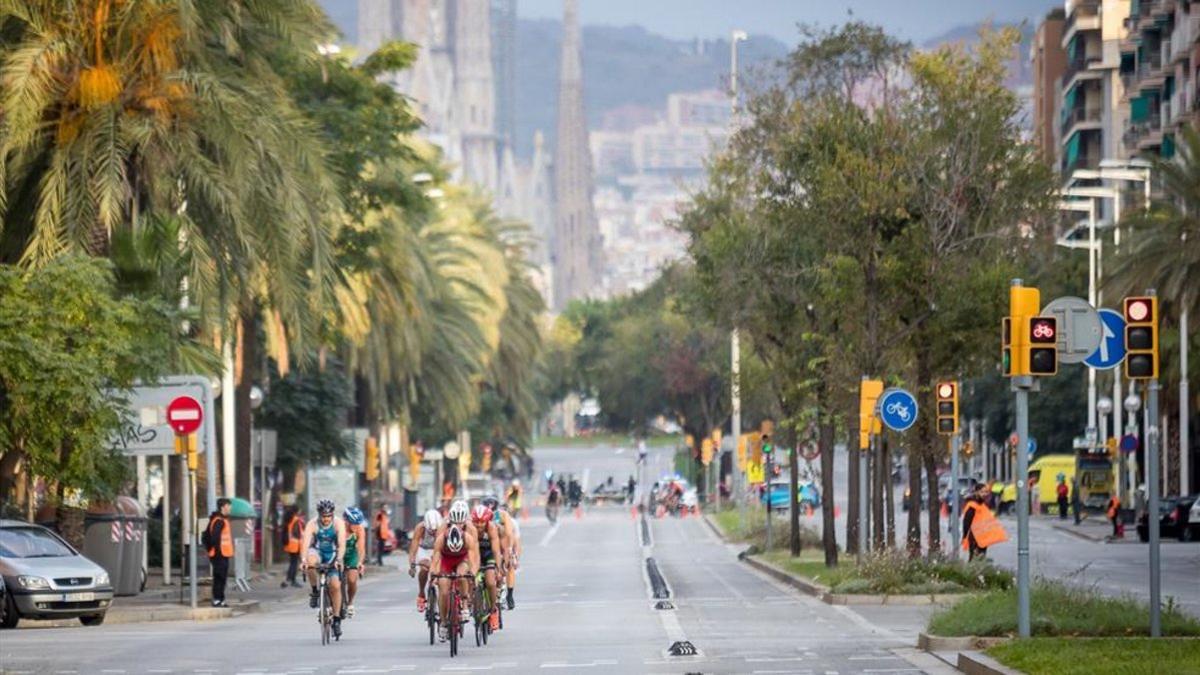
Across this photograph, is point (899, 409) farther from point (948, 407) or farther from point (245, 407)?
point (245, 407)

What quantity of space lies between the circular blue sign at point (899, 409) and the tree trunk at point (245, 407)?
17.0m

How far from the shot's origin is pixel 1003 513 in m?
101

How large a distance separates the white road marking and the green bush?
5062 centimetres

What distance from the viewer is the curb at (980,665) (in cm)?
2019

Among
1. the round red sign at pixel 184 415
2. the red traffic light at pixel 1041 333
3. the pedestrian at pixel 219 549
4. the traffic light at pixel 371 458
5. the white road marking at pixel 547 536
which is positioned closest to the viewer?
the red traffic light at pixel 1041 333

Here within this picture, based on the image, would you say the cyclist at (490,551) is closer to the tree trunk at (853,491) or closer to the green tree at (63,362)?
the green tree at (63,362)

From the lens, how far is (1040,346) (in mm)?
22906

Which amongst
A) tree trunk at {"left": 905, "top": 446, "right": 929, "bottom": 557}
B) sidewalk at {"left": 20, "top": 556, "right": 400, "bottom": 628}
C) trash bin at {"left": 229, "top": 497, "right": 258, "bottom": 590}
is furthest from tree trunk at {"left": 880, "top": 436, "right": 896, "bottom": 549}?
trash bin at {"left": 229, "top": 497, "right": 258, "bottom": 590}

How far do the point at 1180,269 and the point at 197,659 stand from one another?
41.7 metres

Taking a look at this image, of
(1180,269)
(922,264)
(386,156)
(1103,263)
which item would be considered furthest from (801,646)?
(1103,263)

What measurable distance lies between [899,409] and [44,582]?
1173 centimetres

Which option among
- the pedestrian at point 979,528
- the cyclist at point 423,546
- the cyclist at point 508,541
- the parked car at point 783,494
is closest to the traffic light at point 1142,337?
the cyclist at point 423,546

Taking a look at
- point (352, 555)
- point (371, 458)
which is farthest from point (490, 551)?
point (371, 458)

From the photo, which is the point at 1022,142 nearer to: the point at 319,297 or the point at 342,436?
the point at 319,297
